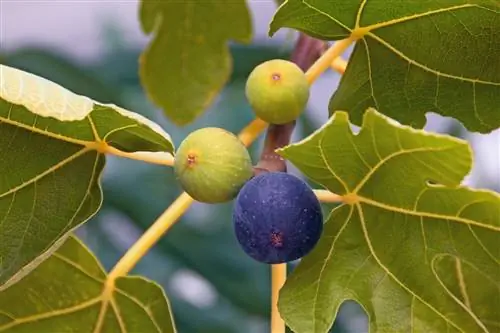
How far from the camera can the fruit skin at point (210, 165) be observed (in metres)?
0.49

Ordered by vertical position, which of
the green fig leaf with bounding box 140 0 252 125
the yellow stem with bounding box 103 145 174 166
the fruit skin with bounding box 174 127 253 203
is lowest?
the green fig leaf with bounding box 140 0 252 125

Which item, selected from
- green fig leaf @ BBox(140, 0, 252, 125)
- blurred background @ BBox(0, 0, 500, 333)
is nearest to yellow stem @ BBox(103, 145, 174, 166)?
green fig leaf @ BBox(140, 0, 252, 125)

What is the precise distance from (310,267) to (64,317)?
0.67ft

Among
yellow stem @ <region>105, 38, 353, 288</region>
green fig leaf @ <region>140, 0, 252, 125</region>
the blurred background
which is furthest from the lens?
the blurred background

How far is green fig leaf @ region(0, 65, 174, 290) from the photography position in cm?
52

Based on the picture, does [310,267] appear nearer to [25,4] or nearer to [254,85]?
[254,85]

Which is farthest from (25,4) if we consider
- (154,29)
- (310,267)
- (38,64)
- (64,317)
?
(310,267)

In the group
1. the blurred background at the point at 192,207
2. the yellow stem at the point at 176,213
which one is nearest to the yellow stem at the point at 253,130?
the yellow stem at the point at 176,213

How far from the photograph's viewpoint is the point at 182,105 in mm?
957

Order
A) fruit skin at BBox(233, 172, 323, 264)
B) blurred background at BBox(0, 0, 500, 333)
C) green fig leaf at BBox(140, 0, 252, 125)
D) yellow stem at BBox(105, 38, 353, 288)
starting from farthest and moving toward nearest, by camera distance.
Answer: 1. blurred background at BBox(0, 0, 500, 333)
2. green fig leaf at BBox(140, 0, 252, 125)
3. yellow stem at BBox(105, 38, 353, 288)
4. fruit skin at BBox(233, 172, 323, 264)

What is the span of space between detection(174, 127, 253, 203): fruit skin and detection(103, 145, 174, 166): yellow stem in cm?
7

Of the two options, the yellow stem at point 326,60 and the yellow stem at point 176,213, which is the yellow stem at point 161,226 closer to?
the yellow stem at point 176,213

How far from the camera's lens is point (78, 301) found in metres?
0.64

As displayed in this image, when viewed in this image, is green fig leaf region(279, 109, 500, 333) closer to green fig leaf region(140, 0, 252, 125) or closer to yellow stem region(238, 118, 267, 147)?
yellow stem region(238, 118, 267, 147)
